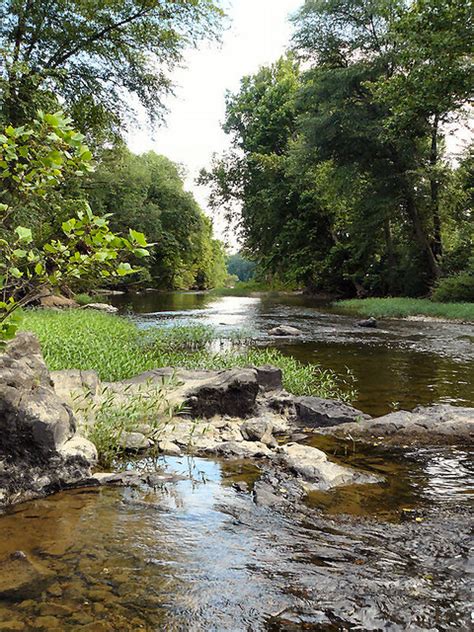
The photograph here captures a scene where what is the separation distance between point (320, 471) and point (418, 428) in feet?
7.50

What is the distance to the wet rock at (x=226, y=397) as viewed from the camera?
7.60 meters

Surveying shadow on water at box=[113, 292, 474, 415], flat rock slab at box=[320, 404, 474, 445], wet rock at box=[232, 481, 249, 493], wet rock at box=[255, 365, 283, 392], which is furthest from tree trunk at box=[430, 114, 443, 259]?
wet rock at box=[232, 481, 249, 493]

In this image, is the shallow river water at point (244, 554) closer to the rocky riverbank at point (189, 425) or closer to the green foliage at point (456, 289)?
the rocky riverbank at point (189, 425)

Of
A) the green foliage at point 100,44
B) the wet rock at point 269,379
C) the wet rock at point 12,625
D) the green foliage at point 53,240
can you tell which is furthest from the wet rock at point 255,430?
the green foliage at point 100,44

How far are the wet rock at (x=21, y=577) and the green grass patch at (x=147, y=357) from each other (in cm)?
528

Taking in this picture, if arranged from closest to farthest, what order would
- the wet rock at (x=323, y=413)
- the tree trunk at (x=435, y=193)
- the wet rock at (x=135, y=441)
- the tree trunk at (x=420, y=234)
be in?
1. the wet rock at (x=135, y=441)
2. the wet rock at (x=323, y=413)
3. the tree trunk at (x=435, y=193)
4. the tree trunk at (x=420, y=234)

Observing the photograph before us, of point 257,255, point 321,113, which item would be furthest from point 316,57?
point 257,255

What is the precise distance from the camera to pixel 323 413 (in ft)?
25.7

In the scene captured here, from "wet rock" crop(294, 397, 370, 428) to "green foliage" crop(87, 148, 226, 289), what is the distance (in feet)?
63.3

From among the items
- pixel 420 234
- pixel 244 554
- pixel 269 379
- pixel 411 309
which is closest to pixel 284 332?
pixel 269 379

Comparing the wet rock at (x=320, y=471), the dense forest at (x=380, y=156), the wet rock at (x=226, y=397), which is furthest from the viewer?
the dense forest at (x=380, y=156)

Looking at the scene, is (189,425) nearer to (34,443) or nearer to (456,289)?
(34,443)

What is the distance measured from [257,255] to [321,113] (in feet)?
68.9

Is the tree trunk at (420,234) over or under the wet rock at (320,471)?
over
